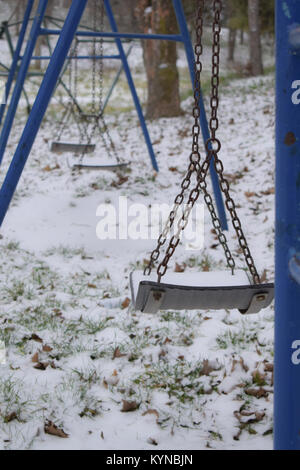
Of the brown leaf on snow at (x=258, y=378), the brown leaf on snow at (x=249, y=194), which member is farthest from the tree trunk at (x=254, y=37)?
the brown leaf on snow at (x=258, y=378)

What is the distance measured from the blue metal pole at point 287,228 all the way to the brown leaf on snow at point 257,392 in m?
1.19

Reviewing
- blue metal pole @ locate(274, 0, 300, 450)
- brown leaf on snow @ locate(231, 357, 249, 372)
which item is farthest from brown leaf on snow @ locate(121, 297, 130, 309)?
blue metal pole @ locate(274, 0, 300, 450)

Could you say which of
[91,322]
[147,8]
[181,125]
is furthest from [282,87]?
[147,8]

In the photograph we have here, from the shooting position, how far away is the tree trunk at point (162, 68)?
969 centimetres

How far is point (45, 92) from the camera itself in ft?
8.96

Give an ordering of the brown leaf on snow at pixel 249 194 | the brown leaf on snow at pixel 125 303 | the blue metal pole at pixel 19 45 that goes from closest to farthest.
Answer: the brown leaf on snow at pixel 125 303, the blue metal pole at pixel 19 45, the brown leaf on snow at pixel 249 194

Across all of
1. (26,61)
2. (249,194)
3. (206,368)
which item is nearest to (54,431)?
(206,368)

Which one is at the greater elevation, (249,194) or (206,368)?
(249,194)

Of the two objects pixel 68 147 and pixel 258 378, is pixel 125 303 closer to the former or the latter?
pixel 258 378

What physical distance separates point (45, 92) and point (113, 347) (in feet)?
4.64

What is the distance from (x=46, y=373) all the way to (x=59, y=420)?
0.41m

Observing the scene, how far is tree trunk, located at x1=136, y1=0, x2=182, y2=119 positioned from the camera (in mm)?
9688

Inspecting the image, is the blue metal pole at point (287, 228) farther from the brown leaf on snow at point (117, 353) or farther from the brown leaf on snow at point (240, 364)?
the brown leaf on snow at point (117, 353)
